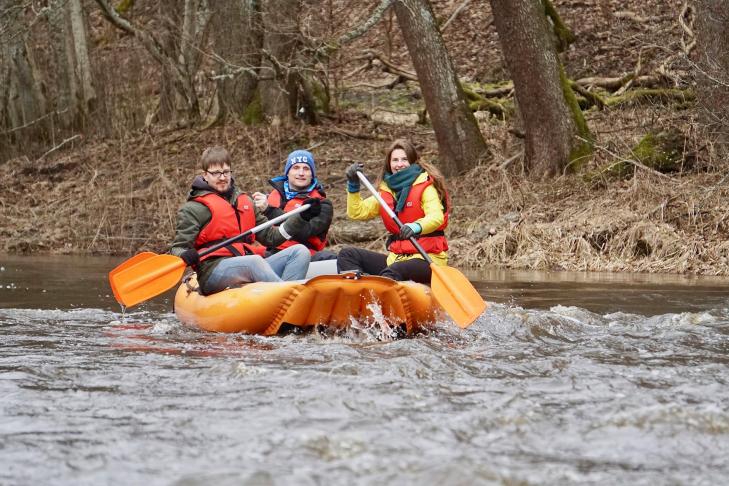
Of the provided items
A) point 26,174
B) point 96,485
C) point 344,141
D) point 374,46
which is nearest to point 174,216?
point 344,141

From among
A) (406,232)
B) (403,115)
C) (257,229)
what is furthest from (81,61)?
(406,232)

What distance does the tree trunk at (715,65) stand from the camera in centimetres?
1142

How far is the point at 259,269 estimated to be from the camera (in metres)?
6.64

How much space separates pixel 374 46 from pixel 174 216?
7.35 m

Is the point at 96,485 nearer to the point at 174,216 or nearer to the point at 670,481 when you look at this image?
the point at 670,481

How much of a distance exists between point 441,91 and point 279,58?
3.32 m

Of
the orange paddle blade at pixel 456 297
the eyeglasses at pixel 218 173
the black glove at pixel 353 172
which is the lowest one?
the orange paddle blade at pixel 456 297

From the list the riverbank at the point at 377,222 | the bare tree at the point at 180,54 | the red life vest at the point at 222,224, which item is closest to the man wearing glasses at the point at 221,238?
the red life vest at the point at 222,224

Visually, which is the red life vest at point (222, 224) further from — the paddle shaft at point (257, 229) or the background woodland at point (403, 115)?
the background woodland at point (403, 115)

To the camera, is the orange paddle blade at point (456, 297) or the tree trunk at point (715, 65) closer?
the orange paddle blade at point (456, 297)

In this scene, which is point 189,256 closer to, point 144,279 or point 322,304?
point 144,279

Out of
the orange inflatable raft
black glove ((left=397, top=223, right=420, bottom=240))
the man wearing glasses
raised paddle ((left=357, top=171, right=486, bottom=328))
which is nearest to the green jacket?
the man wearing glasses

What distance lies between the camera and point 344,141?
16.2m

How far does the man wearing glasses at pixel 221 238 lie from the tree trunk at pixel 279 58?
758 cm
